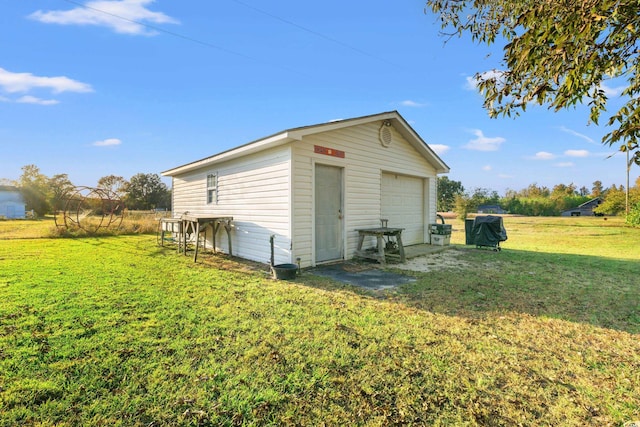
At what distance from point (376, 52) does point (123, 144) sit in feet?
51.5

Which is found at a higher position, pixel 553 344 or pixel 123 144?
pixel 123 144

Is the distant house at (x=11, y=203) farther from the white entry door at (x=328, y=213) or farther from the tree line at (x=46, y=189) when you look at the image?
the white entry door at (x=328, y=213)

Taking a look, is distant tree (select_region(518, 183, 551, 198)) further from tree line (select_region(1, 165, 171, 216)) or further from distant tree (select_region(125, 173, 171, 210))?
tree line (select_region(1, 165, 171, 216))

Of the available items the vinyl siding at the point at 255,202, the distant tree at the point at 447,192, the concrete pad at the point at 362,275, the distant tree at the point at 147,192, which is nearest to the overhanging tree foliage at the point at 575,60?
the concrete pad at the point at 362,275

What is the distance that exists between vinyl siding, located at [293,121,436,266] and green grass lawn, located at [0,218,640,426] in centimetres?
158

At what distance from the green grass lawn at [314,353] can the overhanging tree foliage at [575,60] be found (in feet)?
6.58

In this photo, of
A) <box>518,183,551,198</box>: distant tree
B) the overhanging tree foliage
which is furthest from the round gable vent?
<box>518,183,551,198</box>: distant tree

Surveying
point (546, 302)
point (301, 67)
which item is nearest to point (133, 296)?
point (546, 302)

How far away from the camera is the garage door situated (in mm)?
8602

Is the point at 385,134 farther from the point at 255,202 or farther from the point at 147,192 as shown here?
the point at 147,192

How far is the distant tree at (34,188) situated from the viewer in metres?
33.7

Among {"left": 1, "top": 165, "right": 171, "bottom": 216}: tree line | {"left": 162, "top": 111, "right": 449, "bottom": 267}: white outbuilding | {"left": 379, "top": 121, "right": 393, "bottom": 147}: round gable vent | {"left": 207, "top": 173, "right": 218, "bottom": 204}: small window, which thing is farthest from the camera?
{"left": 1, "top": 165, "right": 171, "bottom": 216}: tree line

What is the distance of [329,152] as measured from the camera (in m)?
6.66

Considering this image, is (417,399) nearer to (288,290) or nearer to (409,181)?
(288,290)
